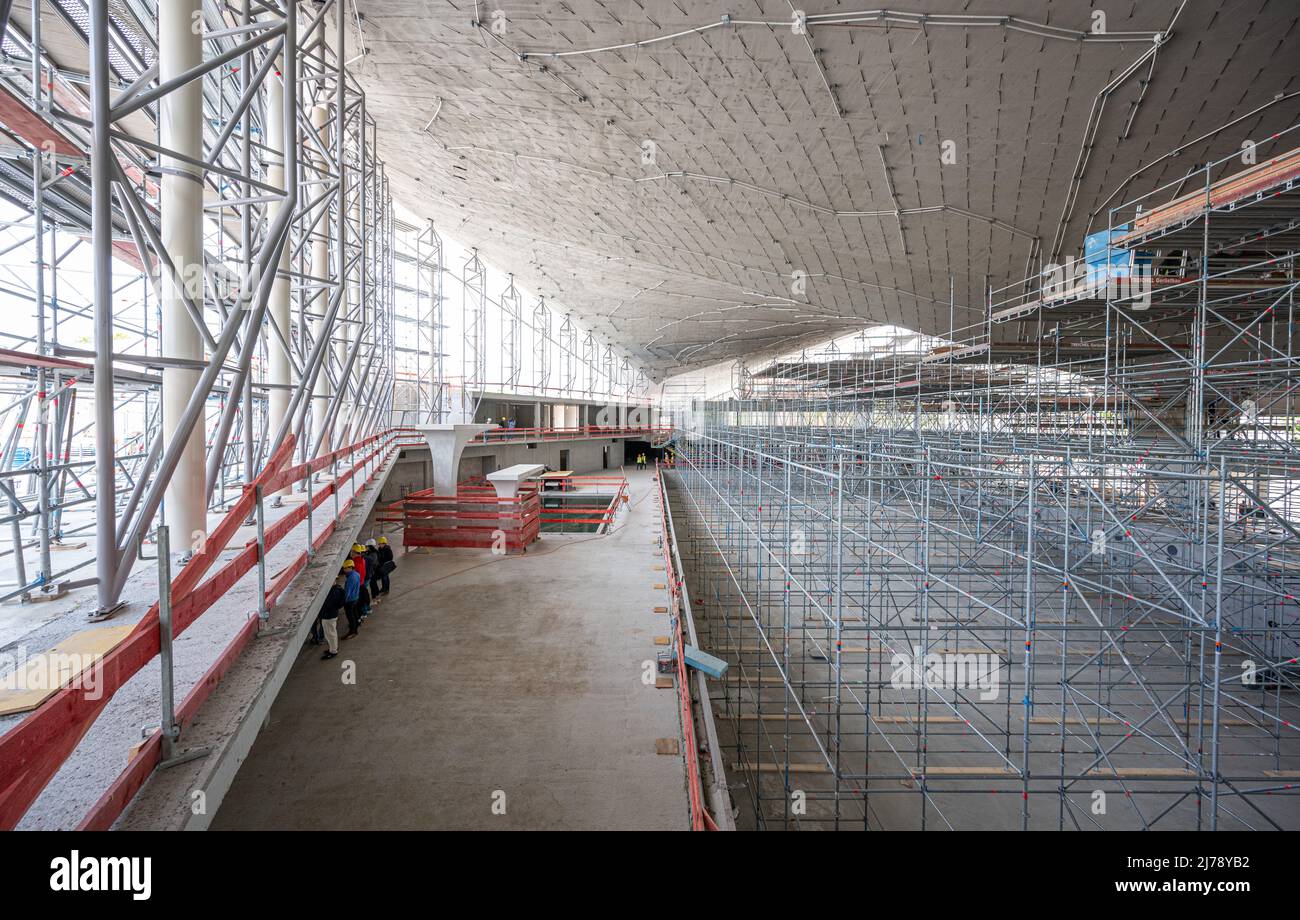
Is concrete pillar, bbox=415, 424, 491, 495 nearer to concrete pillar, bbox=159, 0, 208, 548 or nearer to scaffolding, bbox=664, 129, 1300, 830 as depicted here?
scaffolding, bbox=664, 129, 1300, 830

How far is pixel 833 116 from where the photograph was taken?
972 centimetres

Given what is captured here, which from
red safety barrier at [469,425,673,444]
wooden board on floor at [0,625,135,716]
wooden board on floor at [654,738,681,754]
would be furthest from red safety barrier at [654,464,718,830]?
red safety barrier at [469,425,673,444]

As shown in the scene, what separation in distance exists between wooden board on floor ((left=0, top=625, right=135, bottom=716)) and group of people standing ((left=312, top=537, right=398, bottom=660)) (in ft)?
8.84

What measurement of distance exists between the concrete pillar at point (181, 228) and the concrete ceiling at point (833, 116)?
18.4 ft

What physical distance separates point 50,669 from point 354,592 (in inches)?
168

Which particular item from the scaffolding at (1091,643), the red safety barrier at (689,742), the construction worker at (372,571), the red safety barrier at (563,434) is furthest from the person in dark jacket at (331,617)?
the red safety barrier at (563,434)

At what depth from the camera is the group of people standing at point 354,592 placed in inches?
235

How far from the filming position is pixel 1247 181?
5.54 metres

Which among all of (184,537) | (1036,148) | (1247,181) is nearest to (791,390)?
(1036,148)

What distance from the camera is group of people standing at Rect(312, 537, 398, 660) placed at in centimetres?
598

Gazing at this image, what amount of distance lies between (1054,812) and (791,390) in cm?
3089

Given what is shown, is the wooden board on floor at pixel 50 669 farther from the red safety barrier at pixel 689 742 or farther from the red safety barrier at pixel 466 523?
the red safety barrier at pixel 466 523
